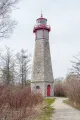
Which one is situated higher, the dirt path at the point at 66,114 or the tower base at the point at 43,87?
the tower base at the point at 43,87

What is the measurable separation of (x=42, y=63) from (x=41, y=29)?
674 centimetres

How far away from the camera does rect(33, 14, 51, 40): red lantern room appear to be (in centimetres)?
4616

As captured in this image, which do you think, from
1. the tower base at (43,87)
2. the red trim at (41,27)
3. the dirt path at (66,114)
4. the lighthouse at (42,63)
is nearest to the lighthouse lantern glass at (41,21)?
the lighthouse at (42,63)

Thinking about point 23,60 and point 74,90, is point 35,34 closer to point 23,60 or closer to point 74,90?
point 23,60

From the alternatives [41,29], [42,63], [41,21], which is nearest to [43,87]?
[42,63]

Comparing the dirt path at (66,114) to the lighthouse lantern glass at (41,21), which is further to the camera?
the lighthouse lantern glass at (41,21)

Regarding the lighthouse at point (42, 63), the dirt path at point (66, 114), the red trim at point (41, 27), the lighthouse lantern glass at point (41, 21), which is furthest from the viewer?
the lighthouse lantern glass at point (41, 21)

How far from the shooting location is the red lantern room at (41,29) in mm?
46156

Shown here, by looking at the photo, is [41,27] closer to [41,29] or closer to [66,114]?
[41,29]

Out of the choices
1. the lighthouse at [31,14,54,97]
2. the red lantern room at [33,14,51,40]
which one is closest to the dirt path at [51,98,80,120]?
the lighthouse at [31,14,54,97]

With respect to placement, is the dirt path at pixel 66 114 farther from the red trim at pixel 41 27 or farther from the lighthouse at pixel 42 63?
the red trim at pixel 41 27

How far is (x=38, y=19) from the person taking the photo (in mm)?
46125

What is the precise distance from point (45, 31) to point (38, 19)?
2.69 meters

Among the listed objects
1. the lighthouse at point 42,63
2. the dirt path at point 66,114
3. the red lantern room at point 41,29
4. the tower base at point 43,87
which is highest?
the red lantern room at point 41,29
